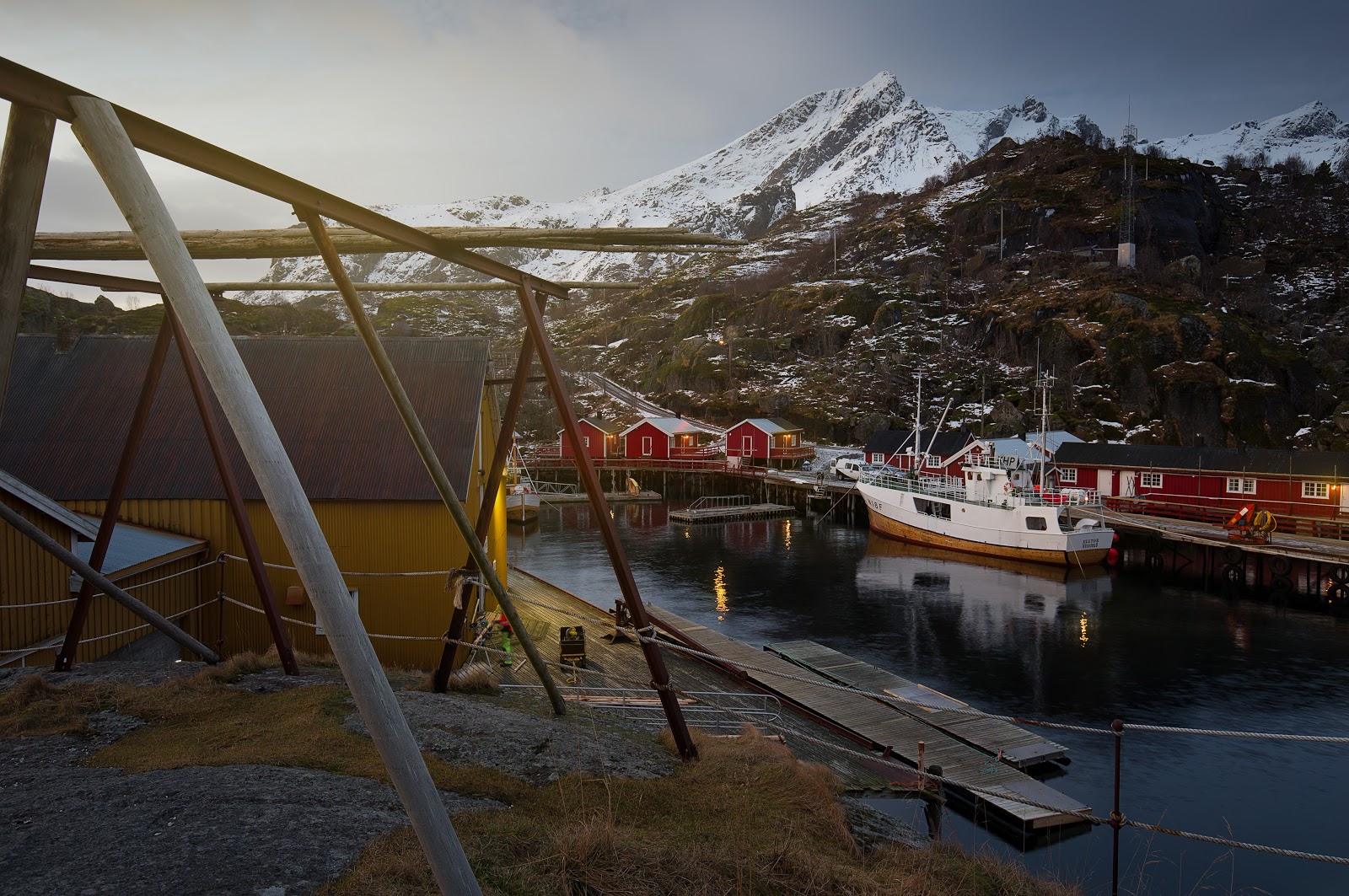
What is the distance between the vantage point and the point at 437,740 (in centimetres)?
808

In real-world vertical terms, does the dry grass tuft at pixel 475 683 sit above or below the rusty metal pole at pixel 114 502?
below

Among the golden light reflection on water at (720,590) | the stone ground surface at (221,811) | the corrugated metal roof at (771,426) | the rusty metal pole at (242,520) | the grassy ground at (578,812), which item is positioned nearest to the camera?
the stone ground surface at (221,811)

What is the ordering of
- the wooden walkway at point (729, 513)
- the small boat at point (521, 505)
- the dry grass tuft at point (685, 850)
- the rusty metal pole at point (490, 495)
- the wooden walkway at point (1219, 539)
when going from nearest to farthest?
the dry grass tuft at point (685, 850), the rusty metal pole at point (490, 495), the wooden walkway at point (1219, 539), the small boat at point (521, 505), the wooden walkway at point (729, 513)

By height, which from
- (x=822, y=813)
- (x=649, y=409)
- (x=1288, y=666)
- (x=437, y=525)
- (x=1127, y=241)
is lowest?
(x=1288, y=666)

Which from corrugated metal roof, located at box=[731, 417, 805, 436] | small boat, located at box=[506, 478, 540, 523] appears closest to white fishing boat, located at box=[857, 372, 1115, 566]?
corrugated metal roof, located at box=[731, 417, 805, 436]

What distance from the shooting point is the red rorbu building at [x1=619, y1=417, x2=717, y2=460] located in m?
72.5

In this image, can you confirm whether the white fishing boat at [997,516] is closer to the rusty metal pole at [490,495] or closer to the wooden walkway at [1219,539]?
the wooden walkway at [1219,539]

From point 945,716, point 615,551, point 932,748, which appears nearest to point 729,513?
point 945,716

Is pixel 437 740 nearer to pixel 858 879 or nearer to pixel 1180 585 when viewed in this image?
pixel 858 879

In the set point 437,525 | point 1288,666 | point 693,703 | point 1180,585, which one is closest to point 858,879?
point 693,703

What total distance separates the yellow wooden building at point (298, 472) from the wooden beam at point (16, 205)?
12.6 metres

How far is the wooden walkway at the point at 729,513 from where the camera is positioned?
5353cm

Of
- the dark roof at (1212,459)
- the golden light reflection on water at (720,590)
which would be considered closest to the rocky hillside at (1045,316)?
the dark roof at (1212,459)

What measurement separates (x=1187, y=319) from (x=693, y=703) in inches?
3127
